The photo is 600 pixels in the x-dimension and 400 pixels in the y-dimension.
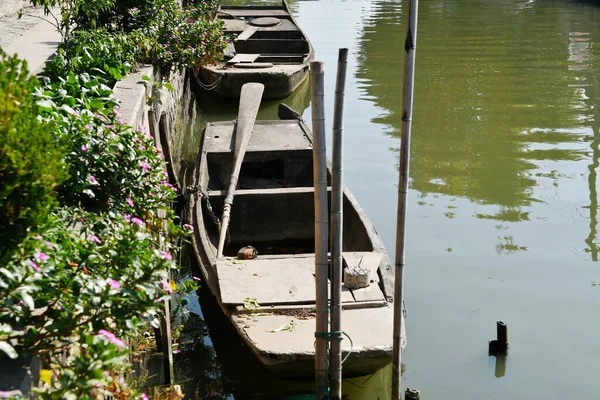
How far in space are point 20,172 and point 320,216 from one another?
1.82m

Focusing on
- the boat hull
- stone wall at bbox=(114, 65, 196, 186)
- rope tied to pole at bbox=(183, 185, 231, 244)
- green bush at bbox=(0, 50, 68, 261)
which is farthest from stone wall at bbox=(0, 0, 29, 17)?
green bush at bbox=(0, 50, 68, 261)

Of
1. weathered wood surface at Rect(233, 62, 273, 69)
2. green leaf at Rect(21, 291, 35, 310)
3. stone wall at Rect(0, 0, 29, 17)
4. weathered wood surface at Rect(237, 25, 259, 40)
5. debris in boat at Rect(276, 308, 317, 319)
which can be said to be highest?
green leaf at Rect(21, 291, 35, 310)

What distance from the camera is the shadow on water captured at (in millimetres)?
5344

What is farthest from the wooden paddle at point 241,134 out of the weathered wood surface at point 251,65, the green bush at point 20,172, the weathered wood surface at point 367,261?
the green bush at point 20,172

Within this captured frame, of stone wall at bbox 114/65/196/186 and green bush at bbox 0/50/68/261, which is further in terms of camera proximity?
stone wall at bbox 114/65/196/186

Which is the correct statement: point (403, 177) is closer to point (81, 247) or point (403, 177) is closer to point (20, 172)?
point (81, 247)

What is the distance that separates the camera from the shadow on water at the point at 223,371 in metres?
5.34

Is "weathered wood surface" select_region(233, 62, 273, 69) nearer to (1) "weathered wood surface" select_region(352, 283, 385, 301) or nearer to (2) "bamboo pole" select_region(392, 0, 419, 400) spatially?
(1) "weathered wood surface" select_region(352, 283, 385, 301)

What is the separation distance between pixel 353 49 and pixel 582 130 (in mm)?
7803

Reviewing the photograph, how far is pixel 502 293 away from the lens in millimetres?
6809

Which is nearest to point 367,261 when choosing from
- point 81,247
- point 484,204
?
point 81,247

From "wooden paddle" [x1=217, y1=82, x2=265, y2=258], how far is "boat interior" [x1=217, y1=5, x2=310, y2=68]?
2.85 metres

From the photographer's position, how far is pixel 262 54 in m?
15.7

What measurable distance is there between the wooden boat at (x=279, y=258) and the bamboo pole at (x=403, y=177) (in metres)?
0.33
